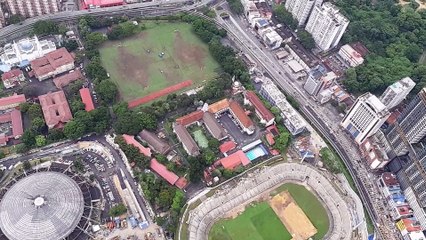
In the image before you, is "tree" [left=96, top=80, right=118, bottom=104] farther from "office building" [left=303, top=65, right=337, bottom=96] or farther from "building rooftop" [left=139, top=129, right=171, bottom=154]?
"office building" [left=303, top=65, right=337, bottom=96]

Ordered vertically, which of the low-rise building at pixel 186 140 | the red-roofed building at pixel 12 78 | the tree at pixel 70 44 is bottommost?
the low-rise building at pixel 186 140

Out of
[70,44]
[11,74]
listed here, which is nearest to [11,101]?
[11,74]

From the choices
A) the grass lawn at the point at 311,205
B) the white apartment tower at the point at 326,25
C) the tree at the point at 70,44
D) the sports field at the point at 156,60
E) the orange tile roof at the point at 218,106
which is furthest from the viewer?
the white apartment tower at the point at 326,25

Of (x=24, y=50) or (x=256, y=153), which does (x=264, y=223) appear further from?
(x=24, y=50)

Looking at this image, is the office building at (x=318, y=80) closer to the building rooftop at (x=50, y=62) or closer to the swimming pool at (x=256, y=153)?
the swimming pool at (x=256, y=153)

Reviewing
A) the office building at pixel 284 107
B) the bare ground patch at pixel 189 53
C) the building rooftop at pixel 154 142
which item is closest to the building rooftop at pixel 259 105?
the office building at pixel 284 107
